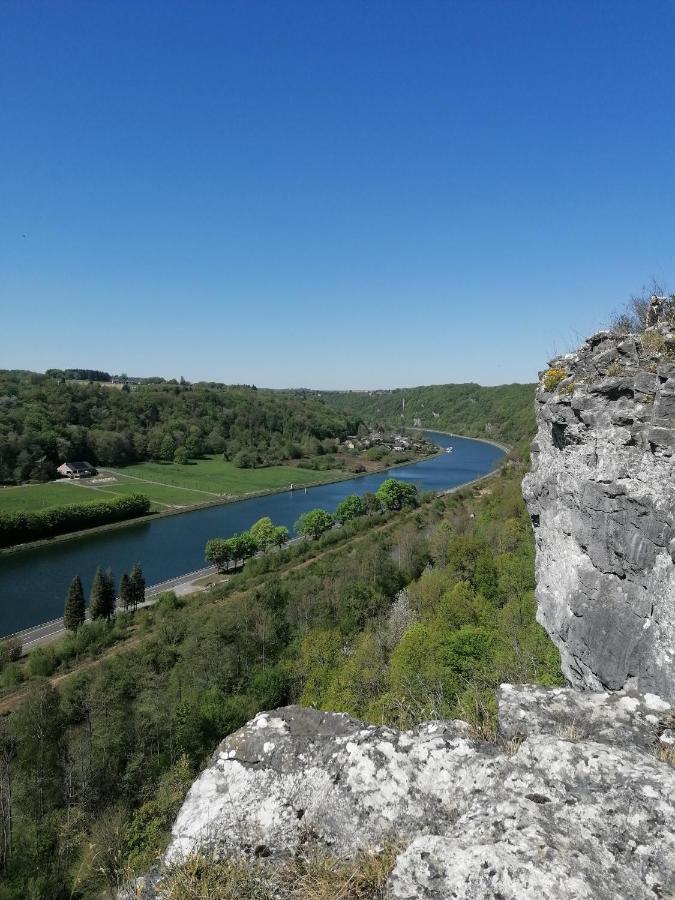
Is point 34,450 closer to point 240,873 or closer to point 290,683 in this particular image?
point 290,683

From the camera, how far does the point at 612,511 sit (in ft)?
27.1

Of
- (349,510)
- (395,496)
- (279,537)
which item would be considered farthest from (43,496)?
(395,496)

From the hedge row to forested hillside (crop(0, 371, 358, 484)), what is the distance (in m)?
25.3

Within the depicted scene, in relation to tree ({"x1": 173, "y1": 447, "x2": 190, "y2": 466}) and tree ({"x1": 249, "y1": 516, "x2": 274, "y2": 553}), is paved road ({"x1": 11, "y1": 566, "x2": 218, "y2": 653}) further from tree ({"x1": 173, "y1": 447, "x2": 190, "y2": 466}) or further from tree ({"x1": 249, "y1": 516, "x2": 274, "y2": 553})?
tree ({"x1": 173, "y1": 447, "x2": 190, "y2": 466})

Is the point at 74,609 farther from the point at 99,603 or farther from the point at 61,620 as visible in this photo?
the point at 61,620

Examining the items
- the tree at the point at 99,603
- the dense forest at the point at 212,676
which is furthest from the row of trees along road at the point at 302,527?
the tree at the point at 99,603

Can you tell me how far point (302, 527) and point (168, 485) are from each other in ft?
129

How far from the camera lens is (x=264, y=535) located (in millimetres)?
49969

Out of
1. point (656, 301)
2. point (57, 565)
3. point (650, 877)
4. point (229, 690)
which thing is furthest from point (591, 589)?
point (57, 565)

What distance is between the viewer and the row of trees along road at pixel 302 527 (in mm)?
45000

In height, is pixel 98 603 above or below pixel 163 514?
above

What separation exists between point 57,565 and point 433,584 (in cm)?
3764

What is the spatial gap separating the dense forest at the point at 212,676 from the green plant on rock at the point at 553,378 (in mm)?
6108

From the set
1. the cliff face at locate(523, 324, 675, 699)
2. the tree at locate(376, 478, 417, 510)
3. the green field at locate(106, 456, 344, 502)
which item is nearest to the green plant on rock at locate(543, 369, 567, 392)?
the cliff face at locate(523, 324, 675, 699)
